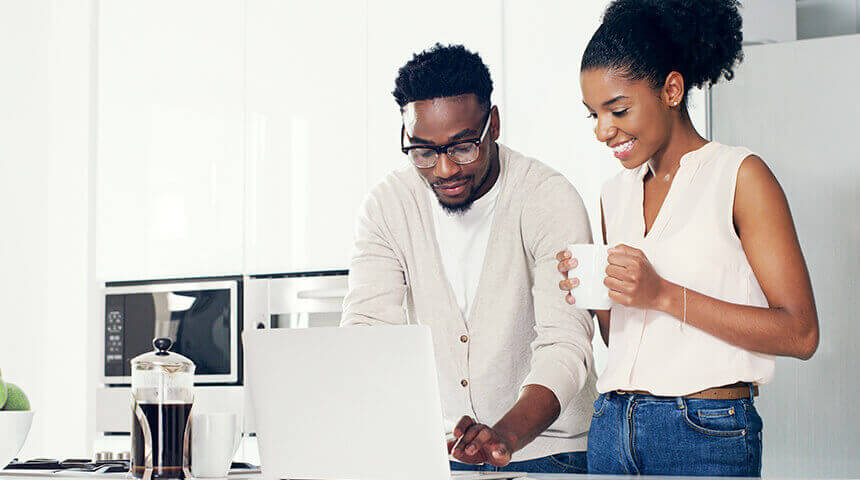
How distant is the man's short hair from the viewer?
1827 mm

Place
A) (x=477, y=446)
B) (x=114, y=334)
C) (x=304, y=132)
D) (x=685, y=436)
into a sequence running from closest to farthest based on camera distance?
(x=477, y=446), (x=685, y=436), (x=304, y=132), (x=114, y=334)

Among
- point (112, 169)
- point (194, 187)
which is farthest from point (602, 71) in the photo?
point (112, 169)

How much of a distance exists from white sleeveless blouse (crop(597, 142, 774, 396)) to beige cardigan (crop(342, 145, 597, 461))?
6.9 inches

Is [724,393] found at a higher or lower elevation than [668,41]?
lower

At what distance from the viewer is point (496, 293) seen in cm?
179

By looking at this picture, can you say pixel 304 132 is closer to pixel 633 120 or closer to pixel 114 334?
pixel 114 334

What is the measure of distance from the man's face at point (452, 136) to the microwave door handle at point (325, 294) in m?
0.86

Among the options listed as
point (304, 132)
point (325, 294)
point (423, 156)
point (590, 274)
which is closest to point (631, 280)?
point (590, 274)

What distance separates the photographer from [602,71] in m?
1.58

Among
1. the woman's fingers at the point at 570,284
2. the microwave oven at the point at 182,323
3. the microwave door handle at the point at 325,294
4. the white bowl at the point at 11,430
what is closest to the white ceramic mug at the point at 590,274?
the woman's fingers at the point at 570,284

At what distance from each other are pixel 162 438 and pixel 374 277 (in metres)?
0.64

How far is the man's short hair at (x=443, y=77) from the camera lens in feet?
5.99

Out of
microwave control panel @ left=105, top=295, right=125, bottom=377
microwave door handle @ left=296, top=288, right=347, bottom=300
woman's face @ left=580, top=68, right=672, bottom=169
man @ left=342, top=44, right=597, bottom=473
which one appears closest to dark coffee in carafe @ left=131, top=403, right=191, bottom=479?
man @ left=342, top=44, right=597, bottom=473

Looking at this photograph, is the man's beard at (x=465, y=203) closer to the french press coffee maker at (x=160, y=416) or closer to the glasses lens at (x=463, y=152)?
the glasses lens at (x=463, y=152)
